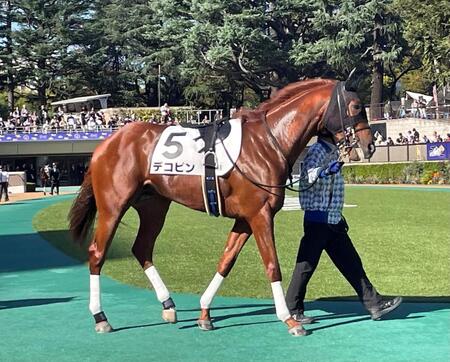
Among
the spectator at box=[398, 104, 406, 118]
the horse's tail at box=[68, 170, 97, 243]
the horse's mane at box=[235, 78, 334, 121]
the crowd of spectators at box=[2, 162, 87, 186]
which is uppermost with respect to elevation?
the spectator at box=[398, 104, 406, 118]

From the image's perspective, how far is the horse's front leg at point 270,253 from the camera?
5.56 meters

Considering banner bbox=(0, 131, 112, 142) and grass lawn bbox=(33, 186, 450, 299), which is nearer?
grass lawn bbox=(33, 186, 450, 299)

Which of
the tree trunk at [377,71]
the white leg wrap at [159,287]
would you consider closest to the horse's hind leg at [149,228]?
the white leg wrap at [159,287]

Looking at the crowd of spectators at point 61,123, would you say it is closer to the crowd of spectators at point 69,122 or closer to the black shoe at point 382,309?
the crowd of spectators at point 69,122

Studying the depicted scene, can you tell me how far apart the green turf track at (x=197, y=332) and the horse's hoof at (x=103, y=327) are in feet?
0.25

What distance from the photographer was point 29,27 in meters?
63.7

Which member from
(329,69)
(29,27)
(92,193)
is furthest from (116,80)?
(92,193)

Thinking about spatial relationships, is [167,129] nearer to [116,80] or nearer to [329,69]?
[329,69]

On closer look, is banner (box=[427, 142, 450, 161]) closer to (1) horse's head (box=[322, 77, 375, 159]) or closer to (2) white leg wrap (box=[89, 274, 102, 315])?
(1) horse's head (box=[322, 77, 375, 159])

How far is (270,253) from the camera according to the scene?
558 centimetres

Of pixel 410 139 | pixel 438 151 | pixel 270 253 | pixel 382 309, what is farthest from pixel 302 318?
pixel 410 139

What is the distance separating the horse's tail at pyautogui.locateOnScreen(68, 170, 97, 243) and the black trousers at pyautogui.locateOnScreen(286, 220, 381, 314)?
2067mm

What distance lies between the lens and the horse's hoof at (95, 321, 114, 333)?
5.80m

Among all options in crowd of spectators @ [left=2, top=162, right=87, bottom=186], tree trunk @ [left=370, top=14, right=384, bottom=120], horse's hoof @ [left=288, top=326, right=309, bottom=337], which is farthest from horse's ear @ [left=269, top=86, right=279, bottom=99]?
crowd of spectators @ [left=2, top=162, right=87, bottom=186]
